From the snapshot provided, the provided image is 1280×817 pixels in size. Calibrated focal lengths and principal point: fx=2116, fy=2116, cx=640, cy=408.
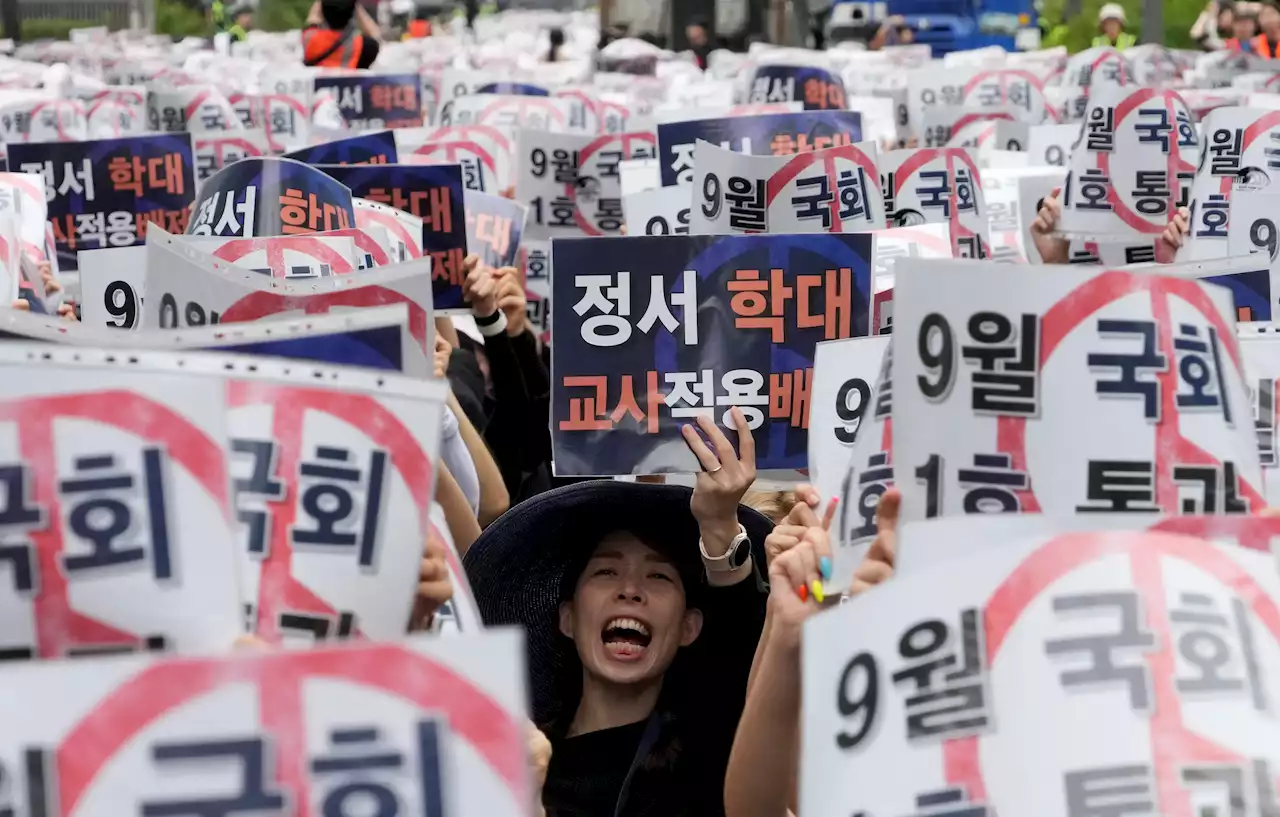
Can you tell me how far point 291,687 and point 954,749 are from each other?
2.64 ft

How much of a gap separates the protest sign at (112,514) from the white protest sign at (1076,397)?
40.3 inches

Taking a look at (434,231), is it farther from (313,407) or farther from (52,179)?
(313,407)

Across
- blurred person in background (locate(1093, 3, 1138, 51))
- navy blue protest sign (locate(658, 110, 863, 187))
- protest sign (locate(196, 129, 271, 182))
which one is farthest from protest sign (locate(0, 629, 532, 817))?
blurred person in background (locate(1093, 3, 1138, 51))

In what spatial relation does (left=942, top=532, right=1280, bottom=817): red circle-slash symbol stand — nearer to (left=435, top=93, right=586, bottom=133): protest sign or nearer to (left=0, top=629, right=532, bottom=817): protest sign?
(left=0, top=629, right=532, bottom=817): protest sign

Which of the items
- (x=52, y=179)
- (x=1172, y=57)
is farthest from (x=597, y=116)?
(x=1172, y=57)

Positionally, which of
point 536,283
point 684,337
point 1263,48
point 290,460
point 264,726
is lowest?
point 1263,48

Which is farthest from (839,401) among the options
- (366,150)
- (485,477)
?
(366,150)

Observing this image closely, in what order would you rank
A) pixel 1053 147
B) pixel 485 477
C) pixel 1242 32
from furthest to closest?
pixel 1242 32, pixel 1053 147, pixel 485 477

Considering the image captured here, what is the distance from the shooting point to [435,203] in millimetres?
6492

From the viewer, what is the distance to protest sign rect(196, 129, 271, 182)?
977 centimetres

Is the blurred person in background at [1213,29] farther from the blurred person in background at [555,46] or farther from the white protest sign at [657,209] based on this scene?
the white protest sign at [657,209]

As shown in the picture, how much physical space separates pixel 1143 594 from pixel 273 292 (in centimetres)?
190

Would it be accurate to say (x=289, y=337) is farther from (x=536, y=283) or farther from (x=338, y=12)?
(x=338, y=12)

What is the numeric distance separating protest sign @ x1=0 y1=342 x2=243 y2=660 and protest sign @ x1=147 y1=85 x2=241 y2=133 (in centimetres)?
1125
